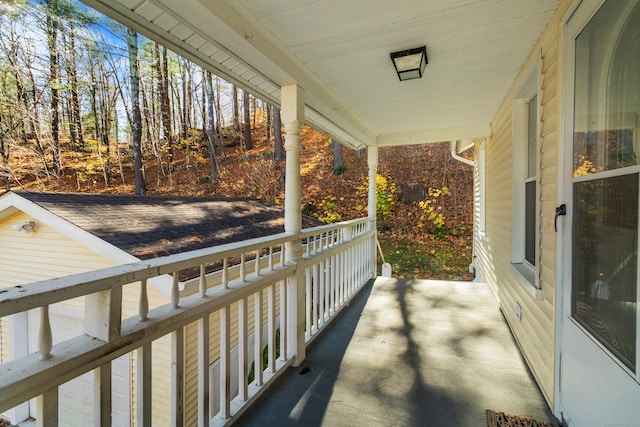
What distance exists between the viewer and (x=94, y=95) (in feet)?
40.2

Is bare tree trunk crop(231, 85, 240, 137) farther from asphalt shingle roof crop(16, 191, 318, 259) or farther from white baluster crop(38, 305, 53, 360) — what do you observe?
white baluster crop(38, 305, 53, 360)

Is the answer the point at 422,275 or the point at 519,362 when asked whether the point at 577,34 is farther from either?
the point at 422,275

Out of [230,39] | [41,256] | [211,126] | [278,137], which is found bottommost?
[41,256]

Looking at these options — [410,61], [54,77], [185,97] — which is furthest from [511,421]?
[185,97]

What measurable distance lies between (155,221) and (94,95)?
37.4 feet

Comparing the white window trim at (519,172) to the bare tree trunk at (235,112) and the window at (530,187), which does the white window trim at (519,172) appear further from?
the bare tree trunk at (235,112)

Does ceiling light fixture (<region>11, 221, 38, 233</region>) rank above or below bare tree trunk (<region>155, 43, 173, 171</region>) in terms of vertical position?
below

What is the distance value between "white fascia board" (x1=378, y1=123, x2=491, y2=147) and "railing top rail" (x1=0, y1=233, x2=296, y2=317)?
4.13 metres

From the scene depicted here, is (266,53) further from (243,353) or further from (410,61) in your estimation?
(243,353)

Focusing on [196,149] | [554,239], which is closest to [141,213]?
[554,239]

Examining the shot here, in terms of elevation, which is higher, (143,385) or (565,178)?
(565,178)

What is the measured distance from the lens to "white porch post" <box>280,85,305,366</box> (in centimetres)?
244

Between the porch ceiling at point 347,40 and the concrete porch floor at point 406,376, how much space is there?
2403 millimetres

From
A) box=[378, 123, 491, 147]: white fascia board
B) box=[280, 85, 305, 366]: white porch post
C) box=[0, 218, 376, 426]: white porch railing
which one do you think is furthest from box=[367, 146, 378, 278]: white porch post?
box=[280, 85, 305, 366]: white porch post
